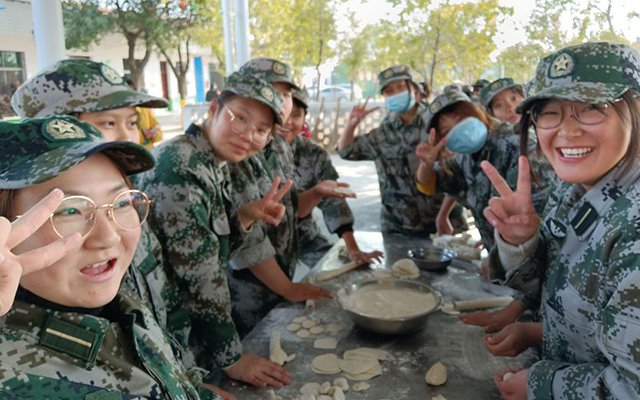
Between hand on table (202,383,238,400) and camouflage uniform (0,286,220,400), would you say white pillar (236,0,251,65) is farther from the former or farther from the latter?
camouflage uniform (0,286,220,400)

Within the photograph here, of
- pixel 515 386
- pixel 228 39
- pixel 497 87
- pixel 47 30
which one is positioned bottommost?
pixel 515 386

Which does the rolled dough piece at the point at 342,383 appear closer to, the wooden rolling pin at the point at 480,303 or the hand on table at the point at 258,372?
the hand on table at the point at 258,372

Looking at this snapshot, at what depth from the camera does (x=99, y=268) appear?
1015 millimetres

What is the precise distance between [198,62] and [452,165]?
52.3 feet

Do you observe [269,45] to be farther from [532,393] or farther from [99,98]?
[532,393]

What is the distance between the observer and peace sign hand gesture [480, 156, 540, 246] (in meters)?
1.61

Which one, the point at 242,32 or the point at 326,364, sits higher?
the point at 242,32

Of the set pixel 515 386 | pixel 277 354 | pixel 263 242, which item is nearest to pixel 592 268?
pixel 515 386

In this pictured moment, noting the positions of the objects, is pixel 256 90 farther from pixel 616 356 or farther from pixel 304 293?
pixel 616 356

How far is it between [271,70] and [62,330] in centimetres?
227

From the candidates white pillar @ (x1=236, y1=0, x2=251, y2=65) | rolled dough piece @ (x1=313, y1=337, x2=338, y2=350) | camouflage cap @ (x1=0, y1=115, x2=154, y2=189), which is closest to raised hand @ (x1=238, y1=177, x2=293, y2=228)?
rolled dough piece @ (x1=313, y1=337, x2=338, y2=350)

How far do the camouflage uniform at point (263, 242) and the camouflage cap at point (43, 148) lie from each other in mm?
1210

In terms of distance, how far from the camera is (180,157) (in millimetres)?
1872

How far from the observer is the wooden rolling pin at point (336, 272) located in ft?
8.73
